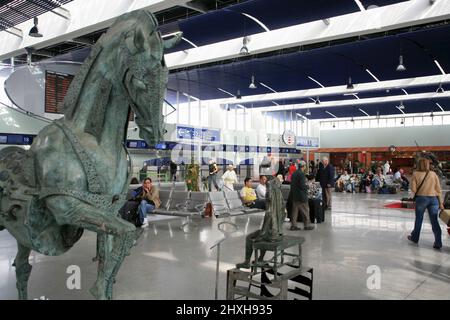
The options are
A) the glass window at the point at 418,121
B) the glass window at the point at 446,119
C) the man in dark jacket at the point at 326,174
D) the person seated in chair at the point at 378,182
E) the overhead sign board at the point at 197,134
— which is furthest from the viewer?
the glass window at the point at 418,121

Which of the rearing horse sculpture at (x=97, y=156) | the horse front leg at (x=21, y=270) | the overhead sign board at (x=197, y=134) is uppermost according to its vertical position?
the overhead sign board at (x=197, y=134)

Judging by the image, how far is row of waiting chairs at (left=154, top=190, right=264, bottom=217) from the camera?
10.1 m

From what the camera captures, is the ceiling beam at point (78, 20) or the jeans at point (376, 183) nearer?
the ceiling beam at point (78, 20)

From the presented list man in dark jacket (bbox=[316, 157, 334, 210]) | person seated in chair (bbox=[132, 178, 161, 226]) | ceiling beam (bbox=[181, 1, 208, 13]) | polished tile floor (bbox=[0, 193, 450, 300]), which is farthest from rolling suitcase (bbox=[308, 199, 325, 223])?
ceiling beam (bbox=[181, 1, 208, 13])


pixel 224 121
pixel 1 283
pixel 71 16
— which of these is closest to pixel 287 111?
pixel 224 121

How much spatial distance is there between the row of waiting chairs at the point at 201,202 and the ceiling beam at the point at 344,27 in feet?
19.0

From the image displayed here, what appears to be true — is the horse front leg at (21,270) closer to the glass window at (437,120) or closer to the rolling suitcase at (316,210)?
the rolling suitcase at (316,210)

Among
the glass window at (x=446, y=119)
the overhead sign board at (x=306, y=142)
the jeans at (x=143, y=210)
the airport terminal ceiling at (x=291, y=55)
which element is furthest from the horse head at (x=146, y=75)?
the glass window at (x=446, y=119)

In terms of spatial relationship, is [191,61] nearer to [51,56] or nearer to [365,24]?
[51,56]

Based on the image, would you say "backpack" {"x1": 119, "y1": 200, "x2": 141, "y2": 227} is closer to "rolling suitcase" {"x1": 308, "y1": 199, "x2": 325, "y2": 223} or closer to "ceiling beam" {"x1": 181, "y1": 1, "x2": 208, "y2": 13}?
"rolling suitcase" {"x1": 308, "y1": 199, "x2": 325, "y2": 223}

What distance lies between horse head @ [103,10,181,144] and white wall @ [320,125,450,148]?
37875 mm

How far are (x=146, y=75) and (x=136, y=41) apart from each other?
182 millimetres

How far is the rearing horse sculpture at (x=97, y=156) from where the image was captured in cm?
197

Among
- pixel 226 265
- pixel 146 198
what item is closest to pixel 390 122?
pixel 146 198
